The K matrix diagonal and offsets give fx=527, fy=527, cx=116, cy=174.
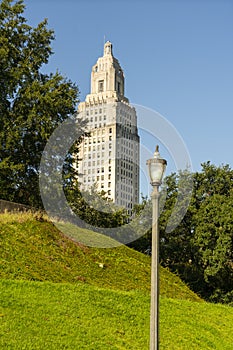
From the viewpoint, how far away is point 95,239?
23422 mm

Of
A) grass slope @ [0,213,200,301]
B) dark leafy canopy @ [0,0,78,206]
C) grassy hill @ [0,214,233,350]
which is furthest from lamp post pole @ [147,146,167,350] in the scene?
dark leafy canopy @ [0,0,78,206]

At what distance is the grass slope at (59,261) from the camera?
1638 centimetres

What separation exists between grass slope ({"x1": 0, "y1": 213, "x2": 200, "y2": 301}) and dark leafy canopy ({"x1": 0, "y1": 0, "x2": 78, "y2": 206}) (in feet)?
23.6

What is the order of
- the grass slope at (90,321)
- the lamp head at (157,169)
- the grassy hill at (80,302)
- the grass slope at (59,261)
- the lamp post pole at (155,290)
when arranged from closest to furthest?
the lamp post pole at (155,290) → the lamp head at (157,169) → the grass slope at (90,321) → the grassy hill at (80,302) → the grass slope at (59,261)

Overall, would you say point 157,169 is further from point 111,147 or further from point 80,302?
point 111,147

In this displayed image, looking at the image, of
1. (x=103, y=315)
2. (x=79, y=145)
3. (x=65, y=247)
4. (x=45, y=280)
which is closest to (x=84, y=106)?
(x=79, y=145)

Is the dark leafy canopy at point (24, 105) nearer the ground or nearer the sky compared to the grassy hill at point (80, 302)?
nearer the sky

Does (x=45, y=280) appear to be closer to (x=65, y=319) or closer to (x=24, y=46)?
(x=65, y=319)

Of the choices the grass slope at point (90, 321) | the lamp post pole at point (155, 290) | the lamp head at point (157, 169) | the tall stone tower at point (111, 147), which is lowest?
the grass slope at point (90, 321)

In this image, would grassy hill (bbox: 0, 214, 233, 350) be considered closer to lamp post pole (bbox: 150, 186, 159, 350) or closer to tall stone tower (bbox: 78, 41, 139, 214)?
lamp post pole (bbox: 150, 186, 159, 350)

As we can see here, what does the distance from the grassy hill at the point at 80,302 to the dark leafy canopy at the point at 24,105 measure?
726 cm

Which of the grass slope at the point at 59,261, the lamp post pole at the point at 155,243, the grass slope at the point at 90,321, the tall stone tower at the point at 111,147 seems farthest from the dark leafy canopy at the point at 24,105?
the lamp post pole at the point at 155,243

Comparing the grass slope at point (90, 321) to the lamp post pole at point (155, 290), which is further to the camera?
the grass slope at point (90, 321)

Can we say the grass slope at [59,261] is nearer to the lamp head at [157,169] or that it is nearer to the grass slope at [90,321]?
the grass slope at [90,321]
